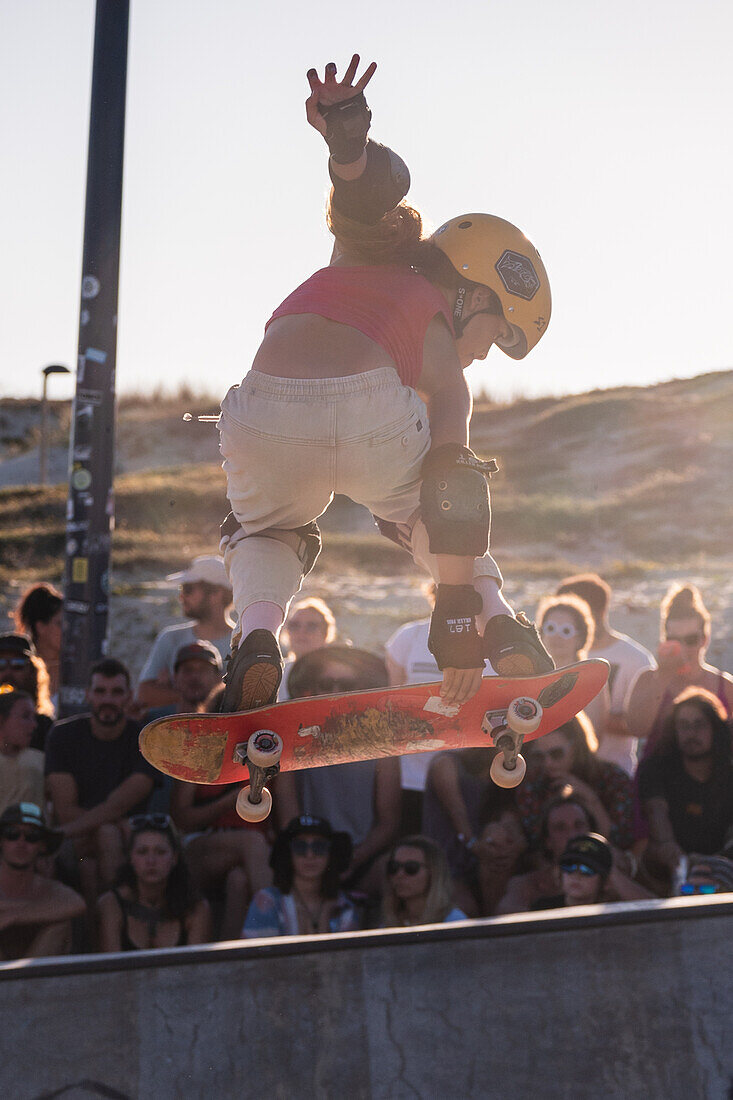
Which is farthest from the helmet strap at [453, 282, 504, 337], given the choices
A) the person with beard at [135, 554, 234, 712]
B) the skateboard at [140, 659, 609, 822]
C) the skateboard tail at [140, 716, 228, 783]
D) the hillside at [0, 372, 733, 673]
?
the hillside at [0, 372, 733, 673]

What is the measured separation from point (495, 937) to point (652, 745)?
6.09ft

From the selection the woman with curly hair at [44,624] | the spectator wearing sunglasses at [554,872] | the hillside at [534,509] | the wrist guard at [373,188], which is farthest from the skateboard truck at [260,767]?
the hillside at [534,509]

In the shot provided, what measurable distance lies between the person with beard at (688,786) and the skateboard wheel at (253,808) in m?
2.83

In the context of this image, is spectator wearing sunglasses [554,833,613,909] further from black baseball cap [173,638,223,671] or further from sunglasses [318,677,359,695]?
black baseball cap [173,638,223,671]

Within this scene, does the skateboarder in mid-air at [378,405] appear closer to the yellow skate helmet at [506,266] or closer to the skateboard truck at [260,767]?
the yellow skate helmet at [506,266]

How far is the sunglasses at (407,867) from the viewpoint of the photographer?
525cm

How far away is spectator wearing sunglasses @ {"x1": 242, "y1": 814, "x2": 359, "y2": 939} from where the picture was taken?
5250mm

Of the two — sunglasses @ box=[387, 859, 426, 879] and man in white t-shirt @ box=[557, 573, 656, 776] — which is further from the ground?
man in white t-shirt @ box=[557, 573, 656, 776]

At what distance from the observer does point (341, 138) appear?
317 cm

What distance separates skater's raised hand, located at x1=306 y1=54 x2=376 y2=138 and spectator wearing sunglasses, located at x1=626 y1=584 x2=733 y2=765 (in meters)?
3.67

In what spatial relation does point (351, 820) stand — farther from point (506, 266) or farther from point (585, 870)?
point (506, 266)

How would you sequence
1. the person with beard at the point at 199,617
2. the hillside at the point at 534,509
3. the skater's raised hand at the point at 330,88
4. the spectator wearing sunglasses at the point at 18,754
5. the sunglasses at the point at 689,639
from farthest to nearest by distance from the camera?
the hillside at the point at 534,509 < the person with beard at the point at 199,617 < the sunglasses at the point at 689,639 < the spectator wearing sunglasses at the point at 18,754 < the skater's raised hand at the point at 330,88

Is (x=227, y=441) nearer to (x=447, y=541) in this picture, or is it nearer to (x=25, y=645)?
(x=447, y=541)

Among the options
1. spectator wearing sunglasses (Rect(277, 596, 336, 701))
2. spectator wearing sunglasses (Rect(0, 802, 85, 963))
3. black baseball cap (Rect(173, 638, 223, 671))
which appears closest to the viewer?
spectator wearing sunglasses (Rect(0, 802, 85, 963))
